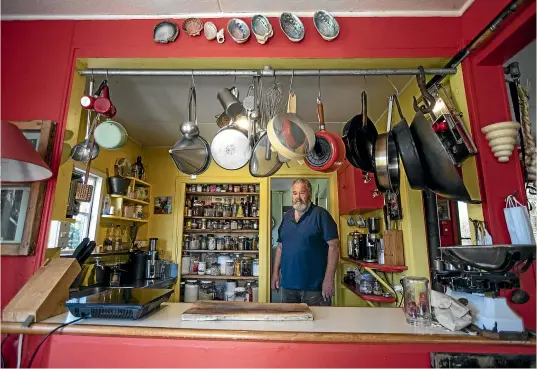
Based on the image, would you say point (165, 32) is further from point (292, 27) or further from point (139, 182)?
point (139, 182)

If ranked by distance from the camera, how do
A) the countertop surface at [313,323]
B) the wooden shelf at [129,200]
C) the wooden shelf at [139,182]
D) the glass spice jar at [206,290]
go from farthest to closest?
the glass spice jar at [206,290], the wooden shelf at [139,182], the wooden shelf at [129,200], the countertop surface at [313,323]

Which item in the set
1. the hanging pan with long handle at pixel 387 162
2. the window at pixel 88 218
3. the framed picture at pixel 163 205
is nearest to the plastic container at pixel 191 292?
the framed picture at pixel 163 205

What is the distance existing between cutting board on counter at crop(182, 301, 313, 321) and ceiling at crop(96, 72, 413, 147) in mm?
1488

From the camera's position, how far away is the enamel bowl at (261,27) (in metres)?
1.43

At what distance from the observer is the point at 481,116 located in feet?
4.26

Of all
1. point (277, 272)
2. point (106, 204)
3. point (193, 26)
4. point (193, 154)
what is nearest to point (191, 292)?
point (106, 204)

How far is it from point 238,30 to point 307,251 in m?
1.52

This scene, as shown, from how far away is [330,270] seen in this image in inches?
81.0

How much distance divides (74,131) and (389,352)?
1717 millimetres

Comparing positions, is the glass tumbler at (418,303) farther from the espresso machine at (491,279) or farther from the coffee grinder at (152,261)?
the coffee grinder at (152,261)

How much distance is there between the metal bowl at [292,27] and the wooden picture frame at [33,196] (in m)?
1.23

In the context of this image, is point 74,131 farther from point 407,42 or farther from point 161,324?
point 407,42

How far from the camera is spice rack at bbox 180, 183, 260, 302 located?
11.7 ft

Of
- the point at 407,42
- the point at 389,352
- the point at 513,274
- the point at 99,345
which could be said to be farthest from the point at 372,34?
the point at 99,345
